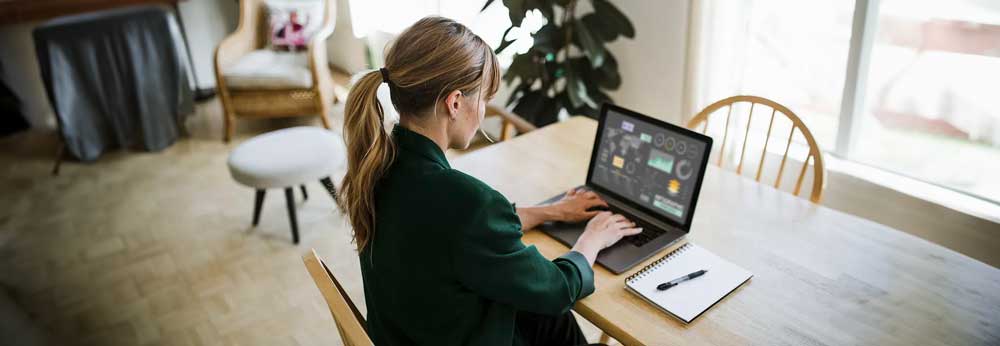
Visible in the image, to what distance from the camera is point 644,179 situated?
1.41 meters

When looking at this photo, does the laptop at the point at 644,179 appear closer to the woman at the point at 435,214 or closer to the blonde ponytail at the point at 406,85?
the woman at the point at 435,214

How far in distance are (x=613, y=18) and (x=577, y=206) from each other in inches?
51.7

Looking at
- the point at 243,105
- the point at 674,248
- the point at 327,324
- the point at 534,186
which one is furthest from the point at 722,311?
the point at 243,105

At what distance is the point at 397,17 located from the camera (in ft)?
14.1

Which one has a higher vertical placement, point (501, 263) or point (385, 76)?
point (385, 76)

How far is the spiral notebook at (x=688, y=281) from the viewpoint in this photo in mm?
1130

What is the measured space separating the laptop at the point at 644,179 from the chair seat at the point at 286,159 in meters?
1.38

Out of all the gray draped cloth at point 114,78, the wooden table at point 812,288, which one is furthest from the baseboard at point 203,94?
the wooden table at point 812,288

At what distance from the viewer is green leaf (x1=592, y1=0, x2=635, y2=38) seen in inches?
97.7

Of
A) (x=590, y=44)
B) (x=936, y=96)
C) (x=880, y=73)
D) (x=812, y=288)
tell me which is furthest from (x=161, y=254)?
(x=936, y=96)

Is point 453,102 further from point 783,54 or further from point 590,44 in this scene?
point 783,54

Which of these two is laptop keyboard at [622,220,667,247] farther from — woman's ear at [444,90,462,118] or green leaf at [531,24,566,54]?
green leaf at [531,24,566,54]

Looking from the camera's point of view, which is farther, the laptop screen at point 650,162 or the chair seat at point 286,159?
the chair seat at point 286,159

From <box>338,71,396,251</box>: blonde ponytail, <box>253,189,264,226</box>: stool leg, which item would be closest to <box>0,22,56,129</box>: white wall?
<box>253,189,264,226</box>: stool leg
